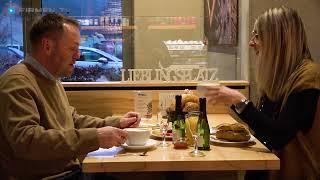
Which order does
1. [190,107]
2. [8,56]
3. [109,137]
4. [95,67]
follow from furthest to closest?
[8,56]
[95,67]
[190,107]
[109,137]

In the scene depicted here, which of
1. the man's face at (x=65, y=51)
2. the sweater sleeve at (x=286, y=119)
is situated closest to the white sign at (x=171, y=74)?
the man's face at (x=65, y=51)

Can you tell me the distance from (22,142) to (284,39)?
47.4 inches

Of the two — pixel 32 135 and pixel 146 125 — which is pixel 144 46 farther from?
pixel 32 135

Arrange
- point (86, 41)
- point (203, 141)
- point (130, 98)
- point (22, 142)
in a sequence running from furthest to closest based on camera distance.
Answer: point (86, 41) < point (130, 98) < point (203, 141) < point (22, 142)

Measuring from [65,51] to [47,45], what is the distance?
0.31ft

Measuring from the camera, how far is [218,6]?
148 inches

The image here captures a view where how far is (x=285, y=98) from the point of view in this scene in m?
1.95

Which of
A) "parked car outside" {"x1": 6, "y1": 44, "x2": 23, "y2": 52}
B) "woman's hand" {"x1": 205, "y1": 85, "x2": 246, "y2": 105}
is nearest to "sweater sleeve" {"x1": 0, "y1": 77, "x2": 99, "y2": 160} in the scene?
"woman's hand" {"x1": 205, "y1": 85, "x2": 246, "y2": 105}

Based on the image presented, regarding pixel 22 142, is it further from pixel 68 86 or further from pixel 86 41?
pixel 86 41

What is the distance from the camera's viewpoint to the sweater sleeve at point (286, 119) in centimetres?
183

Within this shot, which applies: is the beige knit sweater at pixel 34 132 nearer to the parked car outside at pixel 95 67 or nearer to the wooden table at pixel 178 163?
the wooden table at pixel 178 163

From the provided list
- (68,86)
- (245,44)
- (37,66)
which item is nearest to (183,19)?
(245,44)

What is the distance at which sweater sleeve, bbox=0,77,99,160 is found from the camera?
1716 mm

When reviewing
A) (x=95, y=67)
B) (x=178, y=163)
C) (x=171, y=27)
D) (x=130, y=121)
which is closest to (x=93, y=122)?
(x=130, y=121)
